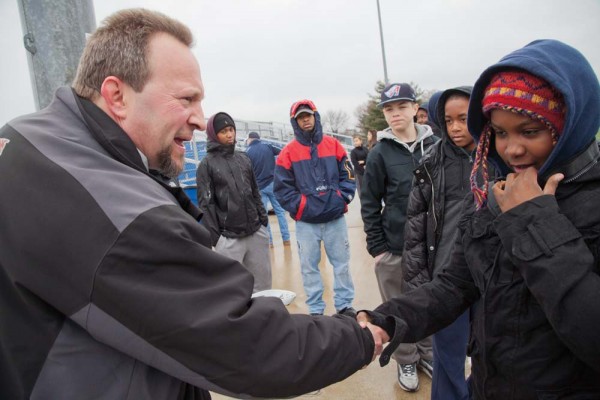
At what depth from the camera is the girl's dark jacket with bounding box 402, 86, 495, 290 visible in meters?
2.51

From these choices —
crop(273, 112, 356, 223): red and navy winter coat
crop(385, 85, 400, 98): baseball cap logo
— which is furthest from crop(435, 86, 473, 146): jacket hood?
crop(273, 112, 356, 223): red and navy winter coat

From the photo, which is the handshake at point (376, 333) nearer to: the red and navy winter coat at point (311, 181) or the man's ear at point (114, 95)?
the man's ear at point (114, 95)

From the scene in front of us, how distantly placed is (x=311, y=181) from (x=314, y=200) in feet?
0.69

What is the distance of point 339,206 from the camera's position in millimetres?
4105

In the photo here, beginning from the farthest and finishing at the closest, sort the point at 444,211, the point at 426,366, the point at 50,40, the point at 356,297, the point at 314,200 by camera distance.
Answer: the point at 356,297, the point at 314,200, the point at 426,366, the point at 444,211, the point at 50,40

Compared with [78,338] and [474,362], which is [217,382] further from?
[474,362]

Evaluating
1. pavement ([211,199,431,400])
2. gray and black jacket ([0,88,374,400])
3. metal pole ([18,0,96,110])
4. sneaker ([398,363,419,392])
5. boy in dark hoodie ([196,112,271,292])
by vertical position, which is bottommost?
pavement ([211,199,431,400])

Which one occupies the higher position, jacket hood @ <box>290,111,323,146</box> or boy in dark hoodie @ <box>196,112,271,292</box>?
jacket hood @ <box>290,111,323,146</box>

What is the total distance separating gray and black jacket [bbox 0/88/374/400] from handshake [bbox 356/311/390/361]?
472 mm

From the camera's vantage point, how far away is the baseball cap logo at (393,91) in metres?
3.32

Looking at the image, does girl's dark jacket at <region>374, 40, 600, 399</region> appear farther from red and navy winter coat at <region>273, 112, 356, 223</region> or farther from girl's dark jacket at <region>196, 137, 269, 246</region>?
girl's dark jacket at <region>196, 137, 269, 246</region>

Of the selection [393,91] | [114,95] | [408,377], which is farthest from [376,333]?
[393,91]

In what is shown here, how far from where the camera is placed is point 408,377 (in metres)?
2.92

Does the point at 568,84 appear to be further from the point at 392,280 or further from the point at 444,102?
the point at 392,280
